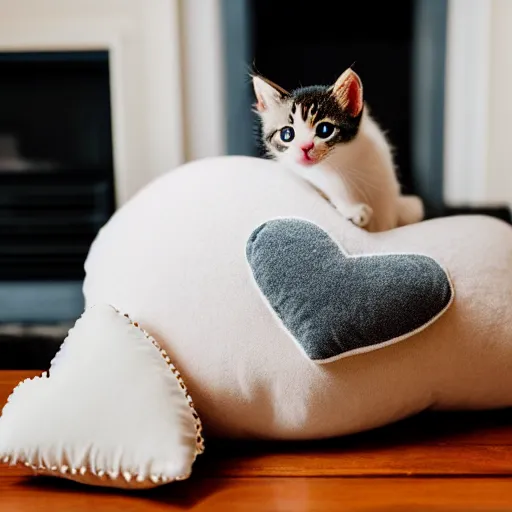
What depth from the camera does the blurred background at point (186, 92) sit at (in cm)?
166

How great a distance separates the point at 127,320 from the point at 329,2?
1292mm

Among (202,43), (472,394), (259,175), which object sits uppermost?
(202,43)

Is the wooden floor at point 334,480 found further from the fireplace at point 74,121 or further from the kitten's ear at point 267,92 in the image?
the fireplace at point 74,121

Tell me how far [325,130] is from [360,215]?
93 millimetres

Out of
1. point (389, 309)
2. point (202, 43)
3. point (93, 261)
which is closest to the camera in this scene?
point (389, 309)

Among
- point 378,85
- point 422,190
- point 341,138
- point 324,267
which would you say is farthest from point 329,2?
Answer: point 324,267

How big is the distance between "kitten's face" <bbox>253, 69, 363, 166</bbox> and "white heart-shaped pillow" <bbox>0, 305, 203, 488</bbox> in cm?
26

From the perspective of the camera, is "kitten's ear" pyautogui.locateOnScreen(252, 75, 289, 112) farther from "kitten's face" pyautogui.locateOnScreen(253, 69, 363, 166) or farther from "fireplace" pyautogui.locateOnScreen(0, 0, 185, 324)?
"fireplace" pyautogui.locateOnScreen(0, 0, 185, 324)

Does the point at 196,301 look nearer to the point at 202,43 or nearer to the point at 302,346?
the point at 302,346

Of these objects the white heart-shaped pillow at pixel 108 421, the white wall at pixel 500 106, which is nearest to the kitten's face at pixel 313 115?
the white heart-shaped pillow at pixel 108 421

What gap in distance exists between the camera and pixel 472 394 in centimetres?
69

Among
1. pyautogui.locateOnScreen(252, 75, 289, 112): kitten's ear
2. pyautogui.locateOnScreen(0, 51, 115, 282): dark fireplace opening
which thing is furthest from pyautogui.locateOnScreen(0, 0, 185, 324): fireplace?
pyautogui.locateOnScreen(252, 75, 289, 112): kitten's ear

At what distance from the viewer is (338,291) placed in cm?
63

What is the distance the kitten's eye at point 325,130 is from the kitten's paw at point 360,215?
79 millimetres
